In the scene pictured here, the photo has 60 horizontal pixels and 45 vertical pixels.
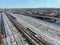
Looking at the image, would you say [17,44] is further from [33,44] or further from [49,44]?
[49,44]

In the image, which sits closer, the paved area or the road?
the road

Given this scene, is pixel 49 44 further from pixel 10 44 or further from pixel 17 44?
pixel 10 44

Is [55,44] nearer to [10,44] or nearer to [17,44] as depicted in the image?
[17,44]

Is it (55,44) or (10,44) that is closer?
(55,44)

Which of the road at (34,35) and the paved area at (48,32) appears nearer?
the road at (34,35)

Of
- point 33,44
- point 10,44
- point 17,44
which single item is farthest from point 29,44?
point 10,44

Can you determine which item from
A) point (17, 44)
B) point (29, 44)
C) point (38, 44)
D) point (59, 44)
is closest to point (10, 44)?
point (17, 44)

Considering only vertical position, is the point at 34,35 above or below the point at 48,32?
above

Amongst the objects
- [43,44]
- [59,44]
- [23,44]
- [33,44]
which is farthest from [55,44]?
[23,44]

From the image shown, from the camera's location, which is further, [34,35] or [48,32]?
[48,32]

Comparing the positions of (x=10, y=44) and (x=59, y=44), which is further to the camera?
(x=10, y=44)
